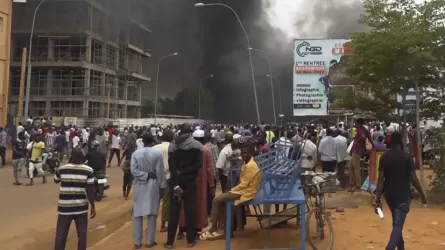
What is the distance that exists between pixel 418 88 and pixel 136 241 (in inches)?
253

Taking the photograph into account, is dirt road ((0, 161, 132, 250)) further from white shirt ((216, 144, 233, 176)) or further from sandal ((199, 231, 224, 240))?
white shirt ((216, 144, 233, 176))

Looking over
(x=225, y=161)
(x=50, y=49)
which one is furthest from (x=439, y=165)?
(x=50, y=49)

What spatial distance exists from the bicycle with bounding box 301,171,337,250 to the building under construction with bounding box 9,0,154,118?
36815 mm

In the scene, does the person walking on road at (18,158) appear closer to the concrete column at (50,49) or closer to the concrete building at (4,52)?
the concrete building at (4,52)

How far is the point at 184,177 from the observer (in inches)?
210

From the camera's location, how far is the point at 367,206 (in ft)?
26.4

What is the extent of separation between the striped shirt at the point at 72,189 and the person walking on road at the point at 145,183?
0.85 m

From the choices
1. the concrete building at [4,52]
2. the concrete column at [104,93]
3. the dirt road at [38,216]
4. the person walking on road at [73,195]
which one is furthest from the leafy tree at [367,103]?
the concrete column at [104,93]

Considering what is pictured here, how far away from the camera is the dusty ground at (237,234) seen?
562cm

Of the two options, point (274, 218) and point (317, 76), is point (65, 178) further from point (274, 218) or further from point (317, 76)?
point (317, 76)

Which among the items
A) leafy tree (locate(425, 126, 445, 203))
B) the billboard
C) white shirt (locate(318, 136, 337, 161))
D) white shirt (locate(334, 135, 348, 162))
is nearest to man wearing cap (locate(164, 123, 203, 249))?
white shirt (locate(318, 136, 337, 161))

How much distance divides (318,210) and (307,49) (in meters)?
13.1

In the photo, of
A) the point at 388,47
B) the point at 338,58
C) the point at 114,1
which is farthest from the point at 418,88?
the point at 114,1

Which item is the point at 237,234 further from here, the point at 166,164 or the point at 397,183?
the point at 397,183
